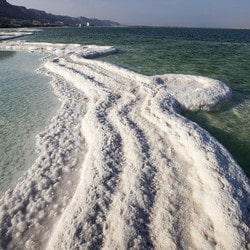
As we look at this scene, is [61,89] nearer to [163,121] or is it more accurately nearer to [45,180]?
[163,121]

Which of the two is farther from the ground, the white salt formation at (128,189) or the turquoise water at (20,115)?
the white salt formation at (128,189)

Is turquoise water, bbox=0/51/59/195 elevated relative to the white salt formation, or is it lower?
lower

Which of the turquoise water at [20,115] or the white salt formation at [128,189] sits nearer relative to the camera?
the white salt formation at [128,189]

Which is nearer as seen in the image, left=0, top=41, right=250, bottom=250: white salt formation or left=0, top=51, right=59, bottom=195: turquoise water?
left=0, top=41, right=250, bottom=250: white salt formation

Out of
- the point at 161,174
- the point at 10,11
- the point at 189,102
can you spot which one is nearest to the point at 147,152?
the point at 161,174

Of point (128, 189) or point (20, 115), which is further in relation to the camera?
point (20, 115)

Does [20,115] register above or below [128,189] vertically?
below
